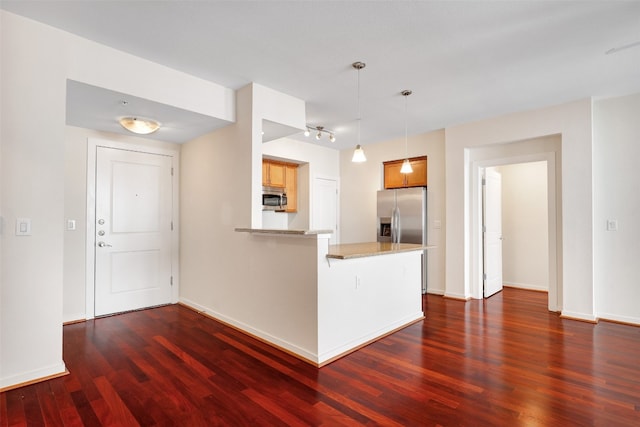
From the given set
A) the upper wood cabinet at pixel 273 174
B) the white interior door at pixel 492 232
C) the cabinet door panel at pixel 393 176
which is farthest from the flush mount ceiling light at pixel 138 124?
the white interior door at pixel 492 232

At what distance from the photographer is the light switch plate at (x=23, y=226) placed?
7.70 feet

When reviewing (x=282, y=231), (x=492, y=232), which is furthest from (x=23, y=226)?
(x=492, y=232)

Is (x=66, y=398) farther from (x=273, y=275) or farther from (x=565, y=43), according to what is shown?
(x=565, y=43)

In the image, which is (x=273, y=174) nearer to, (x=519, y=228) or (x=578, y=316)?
(x=519, y=228)

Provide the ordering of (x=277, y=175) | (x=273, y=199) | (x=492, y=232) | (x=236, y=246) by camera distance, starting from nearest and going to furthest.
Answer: (x=236, y=246) < (x=492, y=232) < (x=273, y=199) < (x=277, y=175)

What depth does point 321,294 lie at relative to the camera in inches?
108

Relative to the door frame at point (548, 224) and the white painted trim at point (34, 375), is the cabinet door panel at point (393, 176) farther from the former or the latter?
the white painted trim at point (34, 375)

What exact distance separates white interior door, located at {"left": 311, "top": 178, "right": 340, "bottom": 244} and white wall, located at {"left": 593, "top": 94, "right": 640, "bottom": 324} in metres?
3.77

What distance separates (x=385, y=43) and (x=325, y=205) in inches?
153

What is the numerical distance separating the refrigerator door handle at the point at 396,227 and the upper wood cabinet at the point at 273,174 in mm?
2004

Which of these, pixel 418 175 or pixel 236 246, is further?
pixel 418 175

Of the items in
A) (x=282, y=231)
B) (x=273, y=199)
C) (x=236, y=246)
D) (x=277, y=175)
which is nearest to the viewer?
(x=282, y=231)

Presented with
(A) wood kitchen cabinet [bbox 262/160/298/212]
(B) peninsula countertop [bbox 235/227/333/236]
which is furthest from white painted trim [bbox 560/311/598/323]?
(A) wood kitchen cabinet [bbox 262/160/298/212]

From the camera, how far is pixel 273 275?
3148 millimetres
